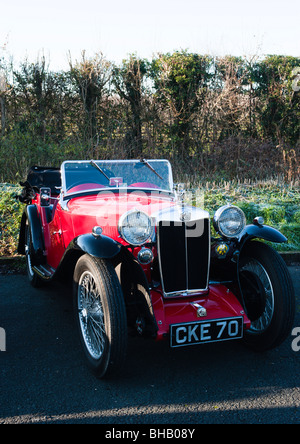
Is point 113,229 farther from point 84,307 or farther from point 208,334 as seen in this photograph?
point 208,334

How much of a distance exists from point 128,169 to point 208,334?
2033 millimetres

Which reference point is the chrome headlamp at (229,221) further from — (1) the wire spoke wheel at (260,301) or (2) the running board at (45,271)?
(2) the running board at (45,271)

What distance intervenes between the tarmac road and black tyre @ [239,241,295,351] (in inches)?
7.0

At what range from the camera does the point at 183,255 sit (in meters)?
3.06

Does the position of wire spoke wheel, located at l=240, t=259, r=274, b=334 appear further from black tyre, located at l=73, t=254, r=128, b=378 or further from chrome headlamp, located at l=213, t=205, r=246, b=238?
black tyre, located at l=73, t=254, r=128, b=378

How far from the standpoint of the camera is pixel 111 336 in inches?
104

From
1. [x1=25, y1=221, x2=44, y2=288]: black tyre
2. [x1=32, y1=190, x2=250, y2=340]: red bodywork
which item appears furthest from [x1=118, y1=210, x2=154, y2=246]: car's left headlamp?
[x1=25, y1=221, x2=44, y2=288]: black tyre

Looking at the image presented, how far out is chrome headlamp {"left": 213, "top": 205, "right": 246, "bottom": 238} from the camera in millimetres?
3232

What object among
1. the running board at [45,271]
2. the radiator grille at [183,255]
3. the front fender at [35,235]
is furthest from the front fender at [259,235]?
the front fender at [35,235]

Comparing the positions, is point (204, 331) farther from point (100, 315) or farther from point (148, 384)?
point (100, 315)

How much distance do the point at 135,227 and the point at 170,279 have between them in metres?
0.48

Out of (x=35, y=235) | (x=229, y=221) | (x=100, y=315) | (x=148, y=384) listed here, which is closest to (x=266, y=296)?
(x=229, y=221)

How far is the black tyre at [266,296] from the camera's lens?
3029 millimetres
